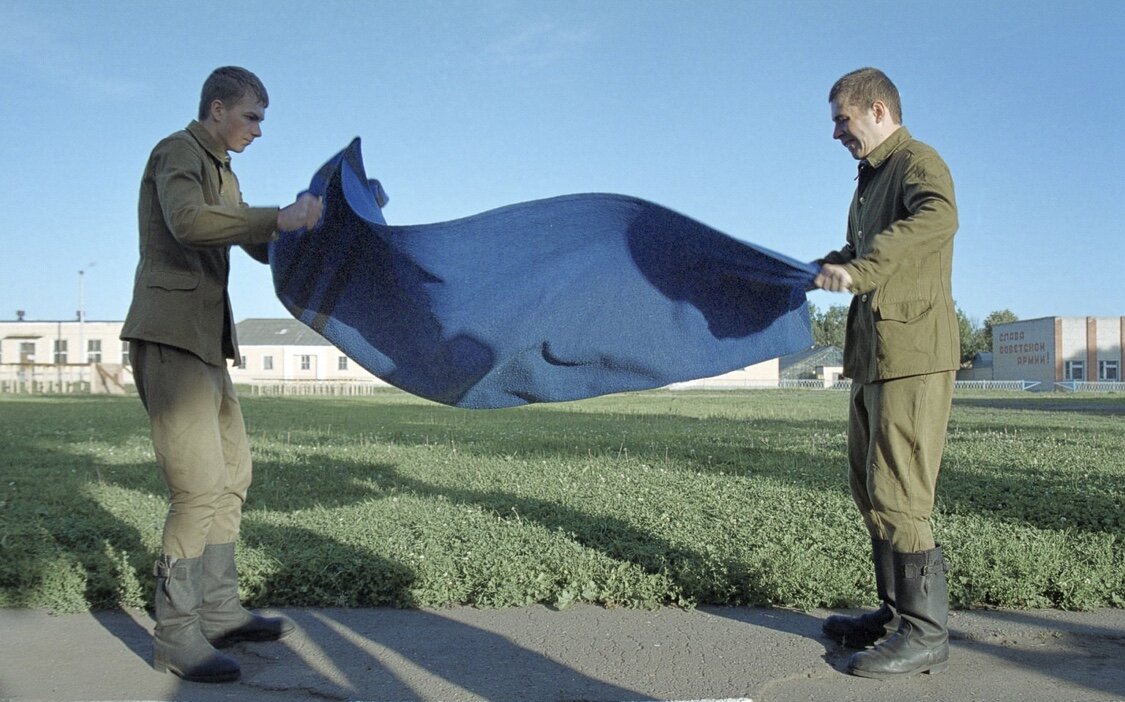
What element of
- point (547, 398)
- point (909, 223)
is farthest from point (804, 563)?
point (909, 223)

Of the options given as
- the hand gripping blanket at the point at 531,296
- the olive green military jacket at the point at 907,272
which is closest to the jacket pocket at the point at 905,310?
the olive green military jacket at the point at 907,272

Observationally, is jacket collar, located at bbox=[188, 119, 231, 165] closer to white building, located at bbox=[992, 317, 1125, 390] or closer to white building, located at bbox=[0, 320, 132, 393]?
white building, located at bbox=[0, 320, 132, 393]

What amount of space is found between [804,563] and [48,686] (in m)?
3.50

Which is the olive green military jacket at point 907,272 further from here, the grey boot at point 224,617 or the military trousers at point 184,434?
the grey boot at point 224,617

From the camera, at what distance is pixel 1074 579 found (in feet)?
14.8

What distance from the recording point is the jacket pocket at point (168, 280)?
3637 mm

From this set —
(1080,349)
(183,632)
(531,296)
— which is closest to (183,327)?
(183,632)

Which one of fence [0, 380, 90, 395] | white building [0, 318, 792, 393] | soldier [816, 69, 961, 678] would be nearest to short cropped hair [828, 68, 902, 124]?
soldier [816, 69, 961, 678]

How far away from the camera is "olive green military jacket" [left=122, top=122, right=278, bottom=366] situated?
137 inches

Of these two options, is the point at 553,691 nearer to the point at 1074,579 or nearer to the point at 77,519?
the point at 1074,579

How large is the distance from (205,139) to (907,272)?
9.92 feet

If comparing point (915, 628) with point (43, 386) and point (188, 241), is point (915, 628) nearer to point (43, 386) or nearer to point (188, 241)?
point (188, 241)

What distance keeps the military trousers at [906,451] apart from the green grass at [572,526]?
0.89 metres

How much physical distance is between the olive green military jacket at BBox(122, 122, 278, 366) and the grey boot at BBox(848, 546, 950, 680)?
2905mm
